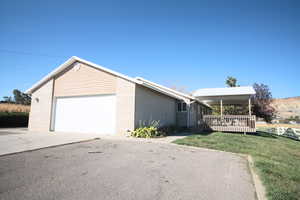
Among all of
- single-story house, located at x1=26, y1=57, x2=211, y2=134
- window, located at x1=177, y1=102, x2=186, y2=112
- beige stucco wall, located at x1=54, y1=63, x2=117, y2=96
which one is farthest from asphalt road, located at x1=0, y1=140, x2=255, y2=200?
window, located at x1=177, y1=102, x2=186, y2=112

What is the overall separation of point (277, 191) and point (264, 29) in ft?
40.3

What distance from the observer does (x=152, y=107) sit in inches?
464

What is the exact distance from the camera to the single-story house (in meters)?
9.77

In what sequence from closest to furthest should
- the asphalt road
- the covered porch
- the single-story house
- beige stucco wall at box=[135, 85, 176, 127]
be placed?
the asphalt road
the single-story house
beige stucco wall at box=[135, 85, 176, 127]
the covered porch

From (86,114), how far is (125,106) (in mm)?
3362

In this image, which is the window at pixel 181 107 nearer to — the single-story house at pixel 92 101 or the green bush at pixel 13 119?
the single-story house at pixel 92 101

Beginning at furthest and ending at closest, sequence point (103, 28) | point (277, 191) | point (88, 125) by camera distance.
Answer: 1. point (103, 28)
2. point (88, 125)
3. point (277, 191)

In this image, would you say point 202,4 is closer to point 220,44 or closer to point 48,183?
point 220,44

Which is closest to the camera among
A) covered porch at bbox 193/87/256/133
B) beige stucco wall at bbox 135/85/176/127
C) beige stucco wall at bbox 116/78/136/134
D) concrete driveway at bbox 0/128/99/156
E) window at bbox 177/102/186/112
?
concrete driveway at bbox 0/128/99/156

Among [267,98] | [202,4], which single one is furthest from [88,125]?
[267,98]

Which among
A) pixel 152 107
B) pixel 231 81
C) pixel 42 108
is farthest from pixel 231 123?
pixel 231 81

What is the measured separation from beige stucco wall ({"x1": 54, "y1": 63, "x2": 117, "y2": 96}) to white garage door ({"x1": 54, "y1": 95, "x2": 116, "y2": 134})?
18.4 inches

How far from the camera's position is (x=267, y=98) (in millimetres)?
21047

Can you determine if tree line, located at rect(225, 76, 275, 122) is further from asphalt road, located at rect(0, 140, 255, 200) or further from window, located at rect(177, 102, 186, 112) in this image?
asphalt road, located at rect(0, 140, 255, 200)
